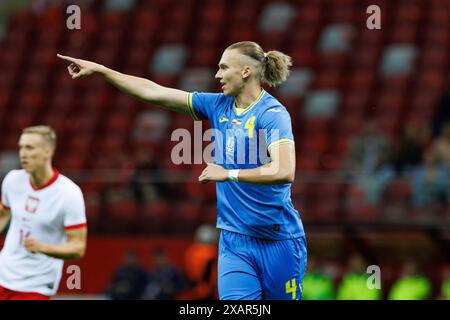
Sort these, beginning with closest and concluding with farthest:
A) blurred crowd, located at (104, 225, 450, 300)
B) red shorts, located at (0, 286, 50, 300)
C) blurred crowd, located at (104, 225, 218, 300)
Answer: red shorts, located at (0, 286, 50, 300) < blurred crowd, located at (104, 225, 450, 300) < blurred crowd, located at (104, 225, 218, 300)

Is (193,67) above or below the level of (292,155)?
above

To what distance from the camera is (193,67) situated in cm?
1864

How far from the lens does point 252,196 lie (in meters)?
6.71

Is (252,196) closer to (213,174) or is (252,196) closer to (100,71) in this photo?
(213,174)

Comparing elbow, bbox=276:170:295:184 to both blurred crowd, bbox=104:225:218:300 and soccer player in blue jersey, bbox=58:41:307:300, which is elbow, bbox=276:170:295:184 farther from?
blurred crowd, bbox=104:225:218:300

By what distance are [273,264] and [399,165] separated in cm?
708

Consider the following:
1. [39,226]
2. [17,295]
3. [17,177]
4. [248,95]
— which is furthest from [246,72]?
[17,295]

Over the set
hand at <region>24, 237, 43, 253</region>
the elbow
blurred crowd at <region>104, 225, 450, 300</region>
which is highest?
the elbow

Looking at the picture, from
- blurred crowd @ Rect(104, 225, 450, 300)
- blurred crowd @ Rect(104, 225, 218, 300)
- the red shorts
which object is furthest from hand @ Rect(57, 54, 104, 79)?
blurred crowd @ Rect(104, 225, 218, 300)

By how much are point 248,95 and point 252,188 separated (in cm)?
62

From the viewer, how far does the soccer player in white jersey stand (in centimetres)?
754
